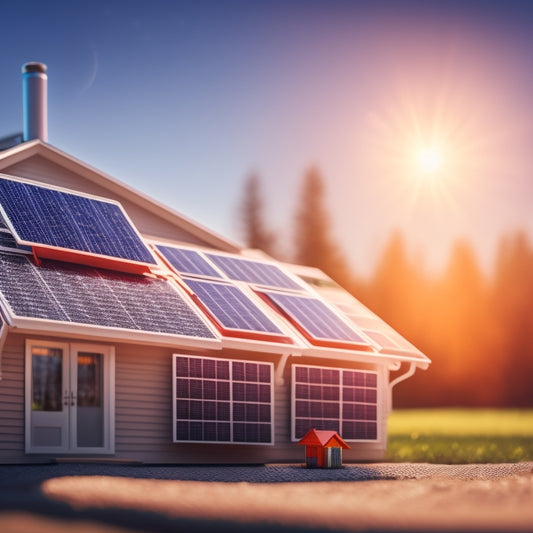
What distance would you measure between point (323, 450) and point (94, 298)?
175 inches

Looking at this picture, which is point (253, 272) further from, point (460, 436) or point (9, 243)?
point (460, 436)

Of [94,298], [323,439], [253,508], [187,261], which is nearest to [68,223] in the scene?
[94,298]

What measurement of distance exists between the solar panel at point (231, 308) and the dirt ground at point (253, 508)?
582 centimetres

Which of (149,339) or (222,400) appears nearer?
(149,339)

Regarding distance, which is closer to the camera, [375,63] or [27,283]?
[27,283]

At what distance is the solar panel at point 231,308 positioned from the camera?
16.8 metres

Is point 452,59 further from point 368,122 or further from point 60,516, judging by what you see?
point 60,516

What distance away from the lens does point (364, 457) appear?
19531 mm

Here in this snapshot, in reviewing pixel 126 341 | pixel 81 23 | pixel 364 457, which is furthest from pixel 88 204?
pixel 81 23

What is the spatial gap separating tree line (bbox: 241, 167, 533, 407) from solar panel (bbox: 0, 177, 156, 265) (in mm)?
40359

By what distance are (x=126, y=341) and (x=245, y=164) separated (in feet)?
176

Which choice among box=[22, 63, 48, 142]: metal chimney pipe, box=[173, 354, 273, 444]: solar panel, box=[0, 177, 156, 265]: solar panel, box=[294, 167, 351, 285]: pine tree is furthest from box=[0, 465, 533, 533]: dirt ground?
box=[294, 167, 351, 285]: pine tree

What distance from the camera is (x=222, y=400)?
1667cm

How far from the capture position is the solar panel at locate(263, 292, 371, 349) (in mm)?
18422
